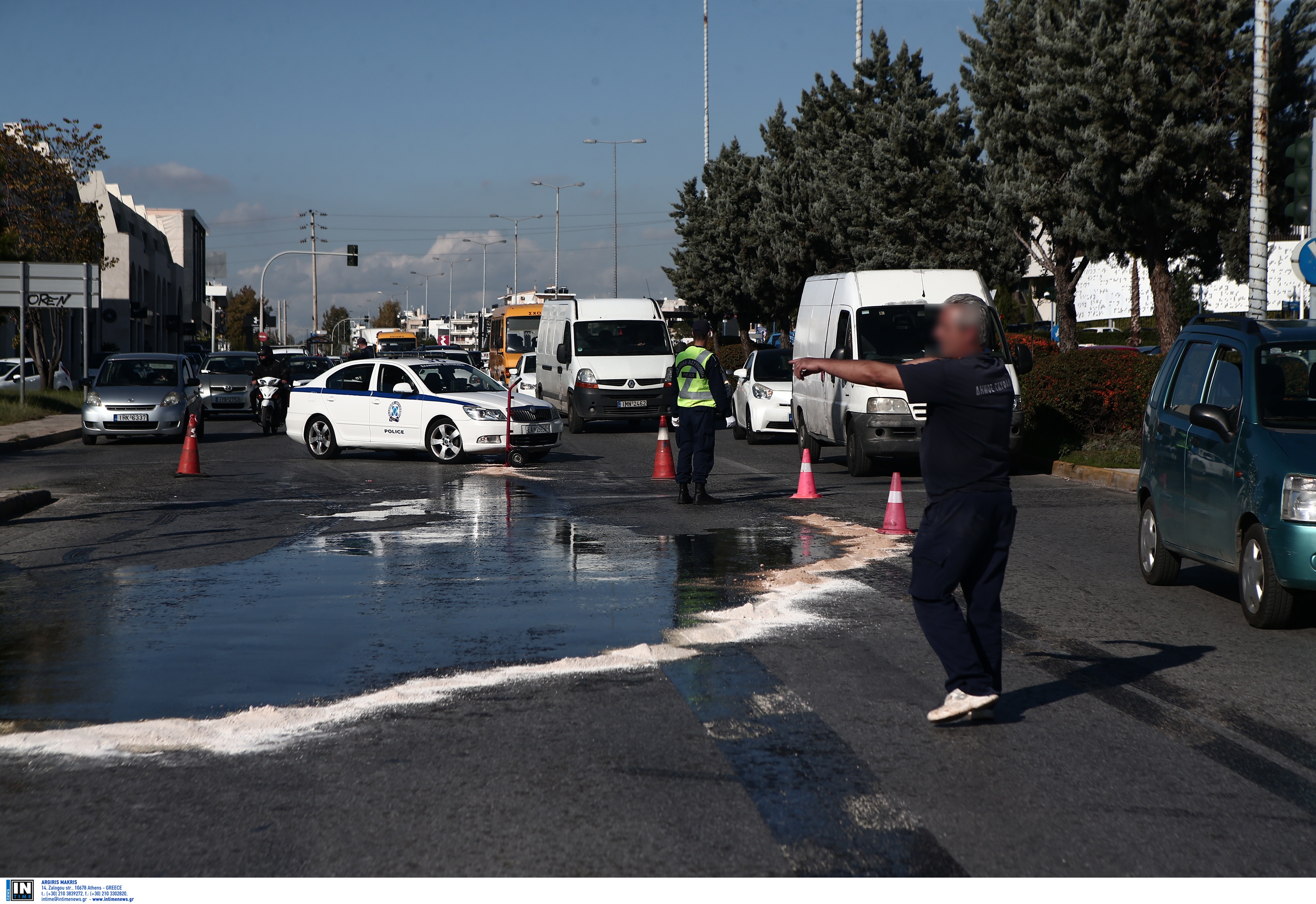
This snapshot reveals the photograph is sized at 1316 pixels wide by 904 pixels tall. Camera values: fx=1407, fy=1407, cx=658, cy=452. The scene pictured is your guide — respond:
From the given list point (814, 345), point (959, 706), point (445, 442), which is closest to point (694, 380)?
point (814, 345)

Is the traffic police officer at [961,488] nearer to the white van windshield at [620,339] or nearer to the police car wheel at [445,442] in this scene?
the police car wheel at [445,442]

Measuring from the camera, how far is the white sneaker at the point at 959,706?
559 cm

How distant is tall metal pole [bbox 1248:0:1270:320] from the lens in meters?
18.7

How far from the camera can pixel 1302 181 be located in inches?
649

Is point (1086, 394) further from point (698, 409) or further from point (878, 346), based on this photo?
point (698, 409)

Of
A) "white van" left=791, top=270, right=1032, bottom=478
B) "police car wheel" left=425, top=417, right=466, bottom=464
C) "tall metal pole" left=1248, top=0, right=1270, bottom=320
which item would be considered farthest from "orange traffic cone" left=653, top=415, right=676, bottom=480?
"tall metal pole" left=1248, top=0, right=1270, bottom=320

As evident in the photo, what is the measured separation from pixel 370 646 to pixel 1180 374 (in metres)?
5.63

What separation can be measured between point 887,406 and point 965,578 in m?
11.5

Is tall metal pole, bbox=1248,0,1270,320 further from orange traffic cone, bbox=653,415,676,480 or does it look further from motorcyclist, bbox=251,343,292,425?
motorcyclist, bbox=251,343,292,425

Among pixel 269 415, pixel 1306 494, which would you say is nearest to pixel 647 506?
pixel 1306 494

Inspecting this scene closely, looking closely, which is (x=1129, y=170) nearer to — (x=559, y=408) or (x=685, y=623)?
(x=559, y=408)

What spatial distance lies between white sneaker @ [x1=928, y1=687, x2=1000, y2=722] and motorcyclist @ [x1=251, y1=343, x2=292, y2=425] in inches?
869

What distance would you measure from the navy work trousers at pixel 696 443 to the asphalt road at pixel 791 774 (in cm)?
564

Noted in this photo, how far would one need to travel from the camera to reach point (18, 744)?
17.5ft
